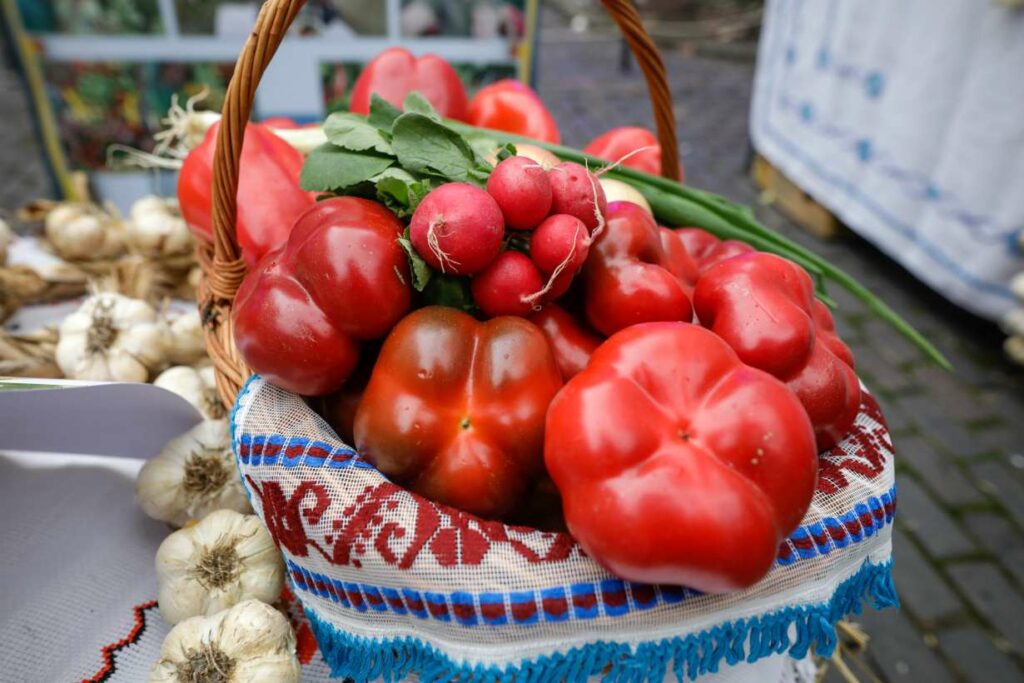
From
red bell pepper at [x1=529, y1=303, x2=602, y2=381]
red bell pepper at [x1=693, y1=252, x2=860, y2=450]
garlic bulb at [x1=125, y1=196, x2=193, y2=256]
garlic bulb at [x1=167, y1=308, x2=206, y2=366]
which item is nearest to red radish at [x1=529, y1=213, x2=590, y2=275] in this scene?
red bell pepper at [x1=529, y1=303, x2=602, y2=381]

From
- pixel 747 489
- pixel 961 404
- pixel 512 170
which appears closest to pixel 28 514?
pixel 512 170

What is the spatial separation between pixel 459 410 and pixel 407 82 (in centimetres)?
113

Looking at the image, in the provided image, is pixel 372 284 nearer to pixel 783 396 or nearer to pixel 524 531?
pixel 524 531

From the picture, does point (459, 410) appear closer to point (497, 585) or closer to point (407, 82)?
point (497, 585)

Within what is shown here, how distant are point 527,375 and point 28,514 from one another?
35.7 inches

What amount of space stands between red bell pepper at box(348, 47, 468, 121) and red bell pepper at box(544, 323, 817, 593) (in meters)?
1.15

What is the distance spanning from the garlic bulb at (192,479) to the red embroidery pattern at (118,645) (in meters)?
0.15

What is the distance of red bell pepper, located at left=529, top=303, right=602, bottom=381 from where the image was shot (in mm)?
1114

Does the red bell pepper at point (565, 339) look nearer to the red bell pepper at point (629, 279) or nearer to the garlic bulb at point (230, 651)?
the red bell pepper at point (629, 279)

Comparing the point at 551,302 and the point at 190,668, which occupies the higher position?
the point at 551,302

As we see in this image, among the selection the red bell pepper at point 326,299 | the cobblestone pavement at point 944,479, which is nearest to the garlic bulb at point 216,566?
the red bell pepper at point 326,299

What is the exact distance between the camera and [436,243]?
0.97 metres

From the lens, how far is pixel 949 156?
10.7 feet

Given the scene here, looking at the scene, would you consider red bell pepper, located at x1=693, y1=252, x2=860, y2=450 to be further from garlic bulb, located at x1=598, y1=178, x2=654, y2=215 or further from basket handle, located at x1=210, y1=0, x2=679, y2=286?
basket handle, located at x1=210, y1=0, x2=679, y2=286
